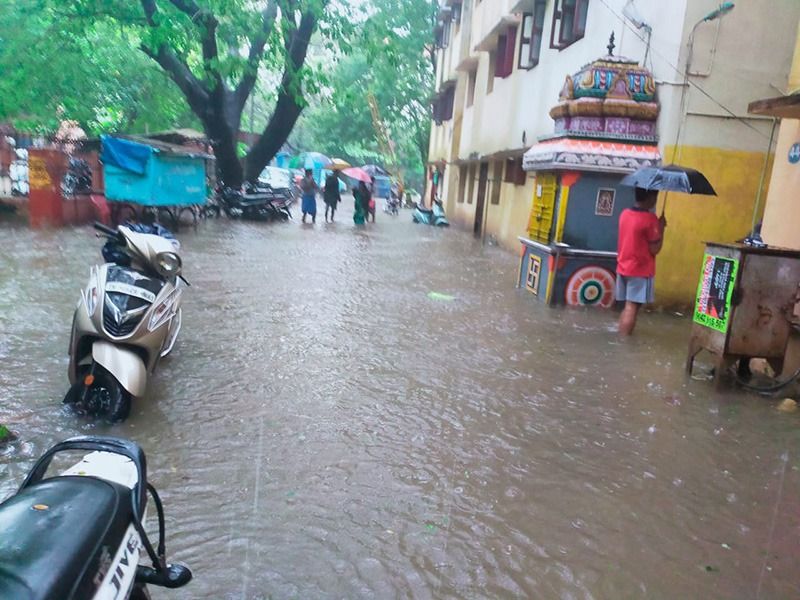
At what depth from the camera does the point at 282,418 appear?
441 cm

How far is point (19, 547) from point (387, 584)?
5.54 feet

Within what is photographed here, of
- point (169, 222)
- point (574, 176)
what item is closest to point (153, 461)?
point (574, 176)

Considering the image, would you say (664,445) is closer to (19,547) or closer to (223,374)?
(223,374)

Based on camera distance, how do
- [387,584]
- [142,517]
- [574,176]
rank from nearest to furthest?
[142,517], [387,584], [574,176]

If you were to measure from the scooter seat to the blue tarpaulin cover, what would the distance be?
13.7 m

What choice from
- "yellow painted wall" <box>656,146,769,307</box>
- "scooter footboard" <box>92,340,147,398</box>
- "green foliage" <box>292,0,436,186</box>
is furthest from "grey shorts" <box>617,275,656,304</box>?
"green foliage" <box>292,0,436,186</box>

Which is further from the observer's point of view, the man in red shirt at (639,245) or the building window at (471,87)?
the building window at (471,87)

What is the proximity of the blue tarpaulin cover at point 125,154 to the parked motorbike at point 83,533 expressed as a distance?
13.5m

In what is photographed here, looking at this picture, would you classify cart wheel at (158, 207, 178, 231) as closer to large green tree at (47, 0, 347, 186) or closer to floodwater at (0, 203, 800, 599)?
large green tree at (47, 0, 347, 186)

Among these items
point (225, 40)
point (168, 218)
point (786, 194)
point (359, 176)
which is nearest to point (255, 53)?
point (225, 40)

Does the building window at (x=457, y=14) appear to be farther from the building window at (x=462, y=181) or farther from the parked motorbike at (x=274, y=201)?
the parked motorbike at (x=274, y=201)

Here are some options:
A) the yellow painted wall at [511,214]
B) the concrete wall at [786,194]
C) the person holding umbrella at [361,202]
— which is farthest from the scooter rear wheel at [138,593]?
the person holding umbrella at [361,202]

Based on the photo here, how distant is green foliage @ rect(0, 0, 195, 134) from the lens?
1705 centimetres

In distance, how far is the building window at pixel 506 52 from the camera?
54.5ft
